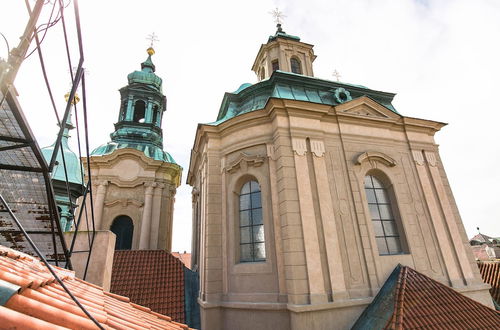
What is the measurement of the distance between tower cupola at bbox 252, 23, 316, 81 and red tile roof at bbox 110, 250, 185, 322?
35.3ft

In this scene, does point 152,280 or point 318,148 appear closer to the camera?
point 318,148

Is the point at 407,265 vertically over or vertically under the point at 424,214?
under

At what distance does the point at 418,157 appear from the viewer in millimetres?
9375

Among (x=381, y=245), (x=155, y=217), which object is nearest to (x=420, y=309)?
(x=381, y=245)

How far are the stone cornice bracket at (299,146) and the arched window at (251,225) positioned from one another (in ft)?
5.63

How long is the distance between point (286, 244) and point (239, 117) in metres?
4.39

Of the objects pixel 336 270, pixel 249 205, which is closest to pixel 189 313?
pixel 249 205

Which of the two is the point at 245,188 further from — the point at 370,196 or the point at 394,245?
the point at 394,245

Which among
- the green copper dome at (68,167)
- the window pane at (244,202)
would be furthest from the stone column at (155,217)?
the window pane at (244,202)

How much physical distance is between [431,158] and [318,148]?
4.86 meters

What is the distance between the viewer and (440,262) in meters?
8.02

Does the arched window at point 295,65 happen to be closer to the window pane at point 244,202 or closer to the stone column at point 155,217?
the window pane at point 244,202

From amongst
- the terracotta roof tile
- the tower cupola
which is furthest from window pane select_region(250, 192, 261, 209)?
the tower cupola

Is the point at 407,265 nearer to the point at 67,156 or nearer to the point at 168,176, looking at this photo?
the point at 67,156
